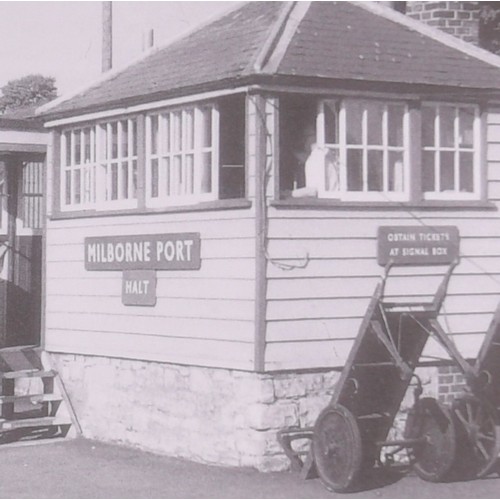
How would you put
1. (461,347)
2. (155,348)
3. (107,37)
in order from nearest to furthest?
(461,347) < (155,348) < (107,37)

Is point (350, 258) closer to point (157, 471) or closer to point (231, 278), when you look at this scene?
point (231, 278)

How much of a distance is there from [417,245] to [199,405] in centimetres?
269

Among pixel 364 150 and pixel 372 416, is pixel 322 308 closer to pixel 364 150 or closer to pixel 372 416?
pixel 372 416

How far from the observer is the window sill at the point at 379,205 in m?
12.2

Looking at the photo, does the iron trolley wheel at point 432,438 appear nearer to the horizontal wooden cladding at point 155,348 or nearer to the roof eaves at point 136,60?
the horizontal wooden cladding at point 155,348

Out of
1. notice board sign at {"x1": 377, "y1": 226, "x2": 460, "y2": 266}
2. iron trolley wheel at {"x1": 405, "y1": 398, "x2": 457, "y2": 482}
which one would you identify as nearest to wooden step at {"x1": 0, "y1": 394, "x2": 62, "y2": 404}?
notice board sign at {"x1": 377, "y1": 226, "x2": 460, "y2": 266}

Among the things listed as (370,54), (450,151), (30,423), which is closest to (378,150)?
(450,151)

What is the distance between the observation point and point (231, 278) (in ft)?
40.7

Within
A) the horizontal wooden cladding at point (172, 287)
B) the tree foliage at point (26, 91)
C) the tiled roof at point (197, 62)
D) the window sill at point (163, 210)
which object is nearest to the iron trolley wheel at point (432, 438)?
the horizontal wooden cladding at point (172, 287)

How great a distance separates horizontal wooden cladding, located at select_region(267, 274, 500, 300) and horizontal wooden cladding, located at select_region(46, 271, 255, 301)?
0.35m

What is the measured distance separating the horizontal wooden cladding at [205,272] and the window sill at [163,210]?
1.70 ft

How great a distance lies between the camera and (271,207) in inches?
478

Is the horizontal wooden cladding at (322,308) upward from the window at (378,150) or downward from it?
downward

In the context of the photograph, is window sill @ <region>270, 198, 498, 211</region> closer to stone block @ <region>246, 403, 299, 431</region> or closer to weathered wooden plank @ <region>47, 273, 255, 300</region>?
weathered wooden plank @ <region>47, 273, 255, 300</region>
